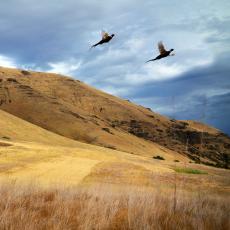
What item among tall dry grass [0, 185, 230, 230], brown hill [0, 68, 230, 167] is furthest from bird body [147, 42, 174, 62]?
brown hill [0, 68, 230, 167]

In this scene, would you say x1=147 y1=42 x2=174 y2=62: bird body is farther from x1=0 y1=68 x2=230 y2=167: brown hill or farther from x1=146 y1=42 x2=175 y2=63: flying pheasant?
x1=0 y1=68 x2=230 y2=167: brown hill

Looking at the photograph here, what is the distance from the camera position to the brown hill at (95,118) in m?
83.6

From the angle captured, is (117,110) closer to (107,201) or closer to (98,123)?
(98,123)

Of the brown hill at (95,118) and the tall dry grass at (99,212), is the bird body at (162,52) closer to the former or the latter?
the tall dry grass at (99,212)

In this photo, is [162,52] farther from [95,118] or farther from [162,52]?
[95,118]

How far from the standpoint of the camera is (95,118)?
98.1m

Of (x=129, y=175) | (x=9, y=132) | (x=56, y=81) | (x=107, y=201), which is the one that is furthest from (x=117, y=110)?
(x=107, y=201)

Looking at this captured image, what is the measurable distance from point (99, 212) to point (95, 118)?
90817mm

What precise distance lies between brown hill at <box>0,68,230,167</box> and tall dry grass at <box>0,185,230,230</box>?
62581mm

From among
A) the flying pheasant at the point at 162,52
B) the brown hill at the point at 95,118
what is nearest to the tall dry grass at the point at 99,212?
the flying pheasant at the point at 162,52

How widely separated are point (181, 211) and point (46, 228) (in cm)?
278

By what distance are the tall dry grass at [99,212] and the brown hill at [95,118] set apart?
205ft

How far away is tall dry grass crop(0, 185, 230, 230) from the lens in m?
6.57

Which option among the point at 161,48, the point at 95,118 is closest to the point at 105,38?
the point at 161,48
